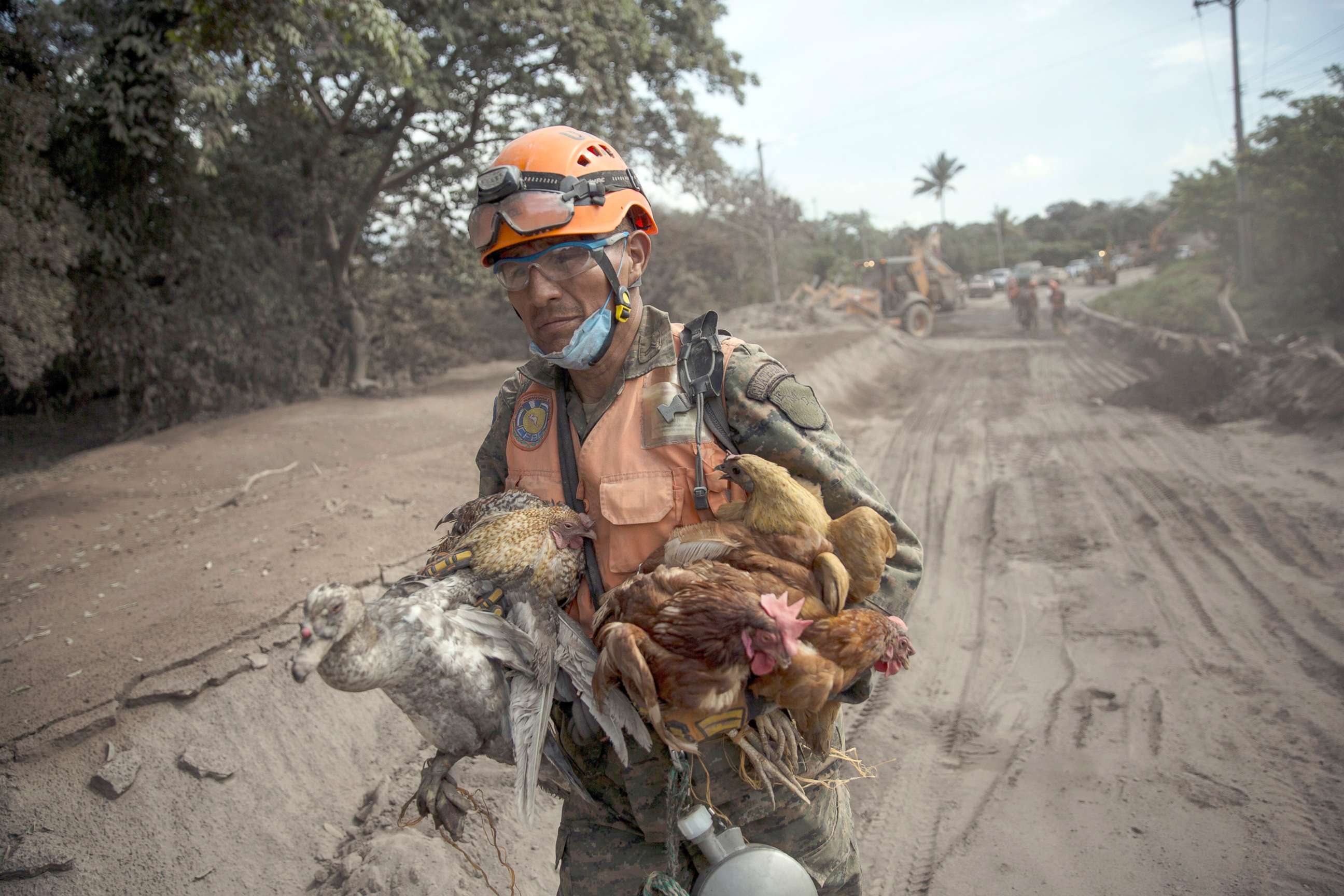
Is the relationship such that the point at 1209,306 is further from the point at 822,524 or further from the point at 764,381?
the point at 822,524

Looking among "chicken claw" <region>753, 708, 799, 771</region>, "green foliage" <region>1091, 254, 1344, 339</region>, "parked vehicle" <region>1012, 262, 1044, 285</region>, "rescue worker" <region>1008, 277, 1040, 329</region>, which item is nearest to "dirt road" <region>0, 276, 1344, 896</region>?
"chicken claw" <region>753, 708, 799, 771</region>

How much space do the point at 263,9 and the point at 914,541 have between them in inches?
375

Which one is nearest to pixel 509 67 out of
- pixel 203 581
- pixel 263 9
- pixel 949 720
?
pixel 263 9

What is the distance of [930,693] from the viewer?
5.06 meters

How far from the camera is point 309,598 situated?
1.53 metres

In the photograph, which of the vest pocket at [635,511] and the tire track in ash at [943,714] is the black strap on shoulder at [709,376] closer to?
the vest pocket at [635,511]

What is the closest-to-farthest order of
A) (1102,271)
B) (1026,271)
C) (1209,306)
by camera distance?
(1209,306) < (1102,271) < (1026,271)

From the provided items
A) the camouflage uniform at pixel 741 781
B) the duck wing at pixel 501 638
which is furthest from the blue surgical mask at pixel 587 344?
the duck wing at pixel 501 638

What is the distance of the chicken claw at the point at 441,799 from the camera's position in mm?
1763

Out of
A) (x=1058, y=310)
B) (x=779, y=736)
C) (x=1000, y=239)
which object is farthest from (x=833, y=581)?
(x=1000, y=239)

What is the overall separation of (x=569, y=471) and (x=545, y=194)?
772 millimetres

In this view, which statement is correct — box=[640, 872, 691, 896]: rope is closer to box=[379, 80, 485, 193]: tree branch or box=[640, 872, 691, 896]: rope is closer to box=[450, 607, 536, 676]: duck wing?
box=[450, 607, 536, 676]: duck wing

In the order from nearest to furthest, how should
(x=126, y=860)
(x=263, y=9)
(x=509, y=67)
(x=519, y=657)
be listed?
(x=519, y=657), (x=126, y=860), (x=263, y=9), (x=509, y=67)

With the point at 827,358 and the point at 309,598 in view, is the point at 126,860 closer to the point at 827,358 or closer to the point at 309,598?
the point at 309,598
